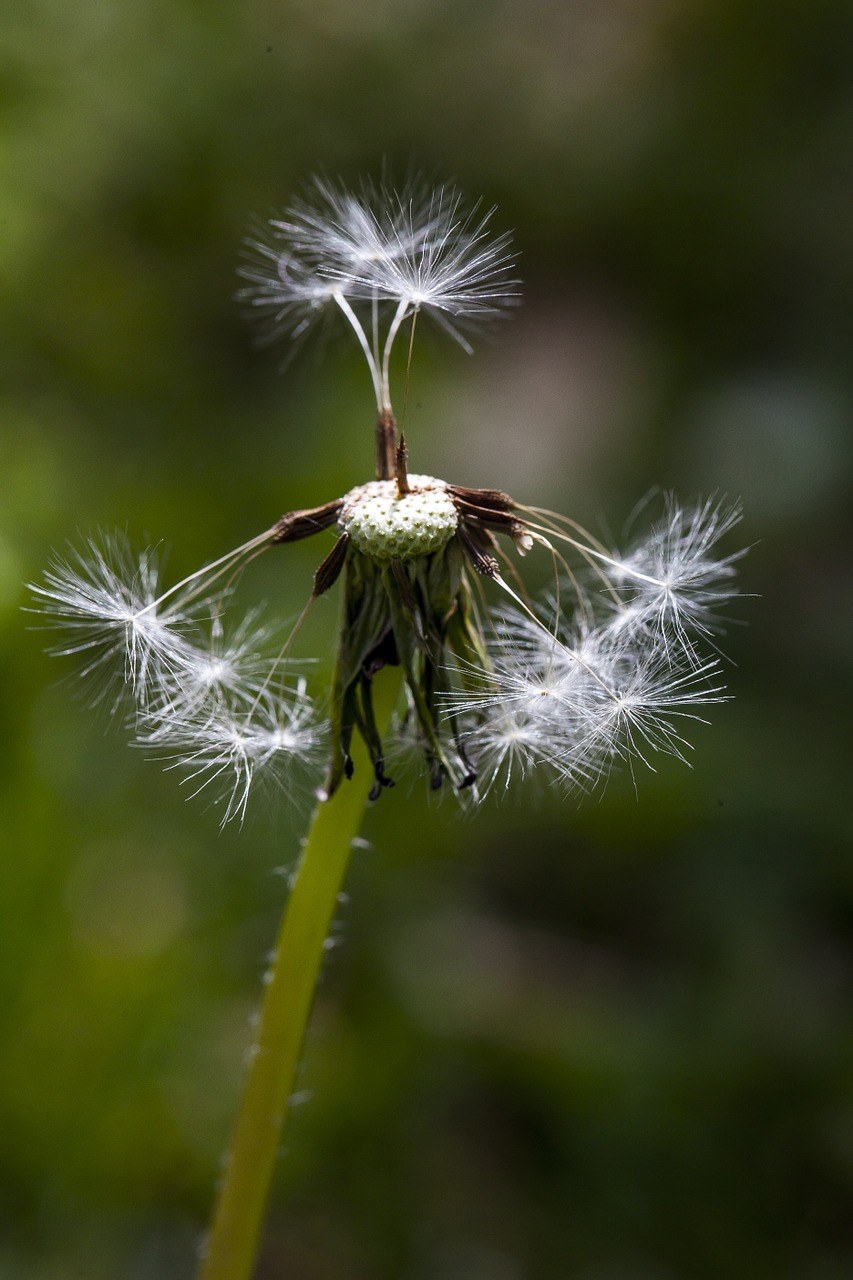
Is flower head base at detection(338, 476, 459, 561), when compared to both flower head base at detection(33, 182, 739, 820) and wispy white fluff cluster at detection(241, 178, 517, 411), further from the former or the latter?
wispy white fluff cluster at detection(241, 178, 517, 411)

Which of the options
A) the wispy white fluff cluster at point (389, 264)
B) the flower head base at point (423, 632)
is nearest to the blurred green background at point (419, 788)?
the wispy white fluff cluster at point (389, 264)

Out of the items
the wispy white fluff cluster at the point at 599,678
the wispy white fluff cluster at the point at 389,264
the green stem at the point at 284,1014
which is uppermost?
the wispy white fluff cluster at the point at 389,264

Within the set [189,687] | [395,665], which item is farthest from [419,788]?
[395,665]

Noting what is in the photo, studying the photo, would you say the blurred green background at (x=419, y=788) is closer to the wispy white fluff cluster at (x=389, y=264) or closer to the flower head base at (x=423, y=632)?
the wispy white fluff cluster at (x=389, y=264)

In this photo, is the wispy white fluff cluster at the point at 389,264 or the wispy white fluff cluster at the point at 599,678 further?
the wispy white fluff cluster at the point at 389,264

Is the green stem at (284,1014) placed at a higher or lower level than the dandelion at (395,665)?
lower

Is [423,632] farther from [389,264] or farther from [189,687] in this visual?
[389,264]

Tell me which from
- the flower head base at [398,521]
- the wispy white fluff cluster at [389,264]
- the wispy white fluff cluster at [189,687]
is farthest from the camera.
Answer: the wispy white fluff cluster at [389,264]

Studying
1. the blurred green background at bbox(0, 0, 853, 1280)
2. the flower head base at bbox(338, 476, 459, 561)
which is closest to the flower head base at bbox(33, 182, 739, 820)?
the flower head base at bbox(338, 476, 459, 561)
